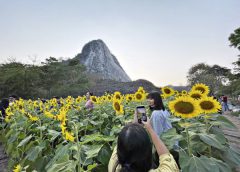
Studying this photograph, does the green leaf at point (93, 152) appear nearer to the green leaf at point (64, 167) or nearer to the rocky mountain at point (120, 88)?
the green leaf at point (64, 167)

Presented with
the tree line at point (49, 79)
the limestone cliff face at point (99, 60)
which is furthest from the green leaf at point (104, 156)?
the limestone cliff face at point (99, 60)

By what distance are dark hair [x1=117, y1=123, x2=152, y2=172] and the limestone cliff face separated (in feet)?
246

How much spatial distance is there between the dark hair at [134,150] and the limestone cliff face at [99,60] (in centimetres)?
7495

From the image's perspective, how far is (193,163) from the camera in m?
2.07

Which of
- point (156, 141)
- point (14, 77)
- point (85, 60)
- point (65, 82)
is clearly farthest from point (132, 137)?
point (85, 60)

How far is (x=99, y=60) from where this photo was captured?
80.3m

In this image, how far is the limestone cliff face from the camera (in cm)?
7844

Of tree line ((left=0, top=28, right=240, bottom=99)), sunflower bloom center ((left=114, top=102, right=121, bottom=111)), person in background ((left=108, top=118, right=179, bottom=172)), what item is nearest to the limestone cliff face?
tree line ((left=0, top=28, right=240, bottom=99))

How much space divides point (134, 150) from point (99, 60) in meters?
79.5

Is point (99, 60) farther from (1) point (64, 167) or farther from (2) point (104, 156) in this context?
(1) point (64, 167)

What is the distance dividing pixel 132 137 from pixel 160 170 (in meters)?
0.27

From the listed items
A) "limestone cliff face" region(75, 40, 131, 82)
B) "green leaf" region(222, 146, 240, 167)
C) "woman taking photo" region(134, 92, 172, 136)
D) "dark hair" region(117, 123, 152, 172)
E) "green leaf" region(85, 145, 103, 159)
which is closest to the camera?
"dark hair" region(117, 123, 152, 172)

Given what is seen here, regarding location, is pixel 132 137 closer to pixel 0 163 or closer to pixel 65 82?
pixel 0 163

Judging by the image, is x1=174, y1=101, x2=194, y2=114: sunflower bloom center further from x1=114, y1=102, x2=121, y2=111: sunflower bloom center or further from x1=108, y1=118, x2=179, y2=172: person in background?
x1=114, y1=102, x2=121, y2=111: sunflower bloom center
